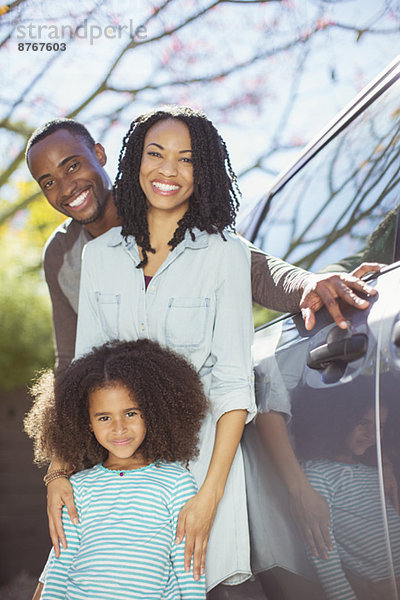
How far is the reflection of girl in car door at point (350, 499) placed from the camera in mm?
1152

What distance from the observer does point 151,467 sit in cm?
181

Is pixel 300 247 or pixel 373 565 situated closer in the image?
pixel 373 565

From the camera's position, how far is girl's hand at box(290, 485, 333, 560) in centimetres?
132

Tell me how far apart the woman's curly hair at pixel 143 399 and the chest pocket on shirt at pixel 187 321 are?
0.19ft

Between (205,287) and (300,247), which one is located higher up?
(300,247)

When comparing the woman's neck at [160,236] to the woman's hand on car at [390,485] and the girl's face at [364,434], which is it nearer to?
the girl's face at [364,434]

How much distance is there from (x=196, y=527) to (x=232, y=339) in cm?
54

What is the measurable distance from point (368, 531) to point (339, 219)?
0.97 meters

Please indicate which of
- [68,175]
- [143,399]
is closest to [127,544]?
[143,399]

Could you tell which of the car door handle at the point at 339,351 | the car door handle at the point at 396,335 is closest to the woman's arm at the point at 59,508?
the car door handle at the point at 339,351

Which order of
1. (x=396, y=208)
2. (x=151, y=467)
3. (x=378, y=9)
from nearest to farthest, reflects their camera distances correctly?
(x=396, y=208), (x=151, y=467), (x=378, y=9)

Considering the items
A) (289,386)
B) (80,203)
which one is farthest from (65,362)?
(289,386)

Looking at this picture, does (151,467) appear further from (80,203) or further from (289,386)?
(80,203)

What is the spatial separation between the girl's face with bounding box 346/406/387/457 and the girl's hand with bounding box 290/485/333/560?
0.56 ft
